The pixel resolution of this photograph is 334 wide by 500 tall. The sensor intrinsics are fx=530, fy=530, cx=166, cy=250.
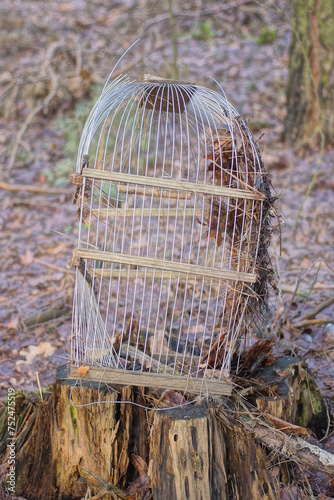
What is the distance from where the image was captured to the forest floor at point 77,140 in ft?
12.8

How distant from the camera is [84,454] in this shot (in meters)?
2.75

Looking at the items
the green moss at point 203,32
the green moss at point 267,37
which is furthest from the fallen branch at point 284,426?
the green moss at point 203,32

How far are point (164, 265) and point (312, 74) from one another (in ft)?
16.1

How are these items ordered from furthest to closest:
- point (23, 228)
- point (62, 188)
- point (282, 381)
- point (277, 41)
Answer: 1. point (277, 41)
2. point (62, 188)
3. point (23, 228)
4. point (282, 381)

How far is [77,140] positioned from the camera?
274 inches

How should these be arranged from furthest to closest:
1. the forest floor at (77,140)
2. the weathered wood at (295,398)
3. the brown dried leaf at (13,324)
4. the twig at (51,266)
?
the twig at (51,266) → the brown dried leaf at (13,324) → the forest floor at (77,140) → the weathered wood at (295,398)

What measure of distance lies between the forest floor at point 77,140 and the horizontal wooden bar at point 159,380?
442mm

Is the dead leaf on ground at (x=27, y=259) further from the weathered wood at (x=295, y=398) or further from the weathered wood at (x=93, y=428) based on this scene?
the weathered wood at (x=295, y=398)

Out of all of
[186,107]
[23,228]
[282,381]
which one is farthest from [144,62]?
[282,381]

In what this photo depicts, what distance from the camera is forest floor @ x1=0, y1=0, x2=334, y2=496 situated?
3895mm

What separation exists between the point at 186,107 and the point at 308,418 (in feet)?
6.06

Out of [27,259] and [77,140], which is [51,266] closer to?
[27,259]

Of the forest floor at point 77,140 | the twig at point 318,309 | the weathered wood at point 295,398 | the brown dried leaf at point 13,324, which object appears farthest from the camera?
the brown dried leaf at point 13,324

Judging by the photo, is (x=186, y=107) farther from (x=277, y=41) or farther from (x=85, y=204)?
(x=277, y=41)
